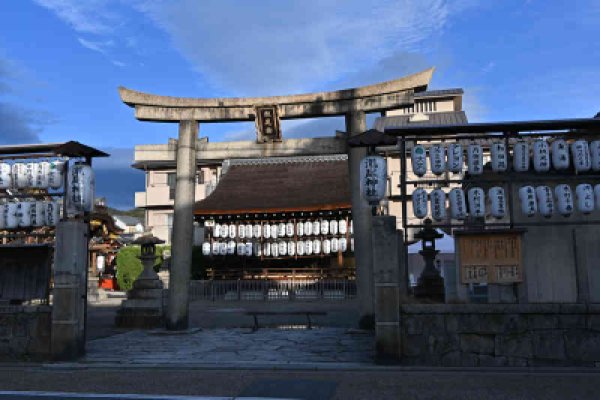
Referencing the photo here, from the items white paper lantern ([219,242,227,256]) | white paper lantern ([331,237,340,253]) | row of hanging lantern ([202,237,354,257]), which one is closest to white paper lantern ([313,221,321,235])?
row of hanging lantern ([202,237,354,257])

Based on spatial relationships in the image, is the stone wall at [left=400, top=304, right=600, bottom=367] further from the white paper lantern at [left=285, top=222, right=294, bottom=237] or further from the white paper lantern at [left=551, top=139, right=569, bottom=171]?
the white paper lantern at [left=285, top=222, right=294, bottom=237]

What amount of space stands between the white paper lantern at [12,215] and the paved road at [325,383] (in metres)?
3.11

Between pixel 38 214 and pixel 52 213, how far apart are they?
32 centimetres

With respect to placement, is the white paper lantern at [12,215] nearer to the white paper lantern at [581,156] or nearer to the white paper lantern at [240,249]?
the white paper lantern at [581,156]

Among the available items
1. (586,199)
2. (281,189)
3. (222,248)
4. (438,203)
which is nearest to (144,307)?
(438,203)

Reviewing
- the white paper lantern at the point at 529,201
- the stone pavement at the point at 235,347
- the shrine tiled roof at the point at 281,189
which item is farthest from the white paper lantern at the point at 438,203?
the shrine tiled roof at the point at 281,189

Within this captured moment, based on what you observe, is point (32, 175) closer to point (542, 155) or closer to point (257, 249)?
point (542, 155)

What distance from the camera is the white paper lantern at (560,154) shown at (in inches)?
363

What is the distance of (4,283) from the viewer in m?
10.3

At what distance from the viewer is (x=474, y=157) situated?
370 inches

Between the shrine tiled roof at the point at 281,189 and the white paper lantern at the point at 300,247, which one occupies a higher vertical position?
the shrine tiled roof at the point at 281,189

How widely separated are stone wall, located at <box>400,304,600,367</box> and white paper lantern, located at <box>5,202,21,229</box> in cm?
795

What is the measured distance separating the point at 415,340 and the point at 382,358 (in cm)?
64

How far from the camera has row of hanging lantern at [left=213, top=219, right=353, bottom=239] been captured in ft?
86.2
